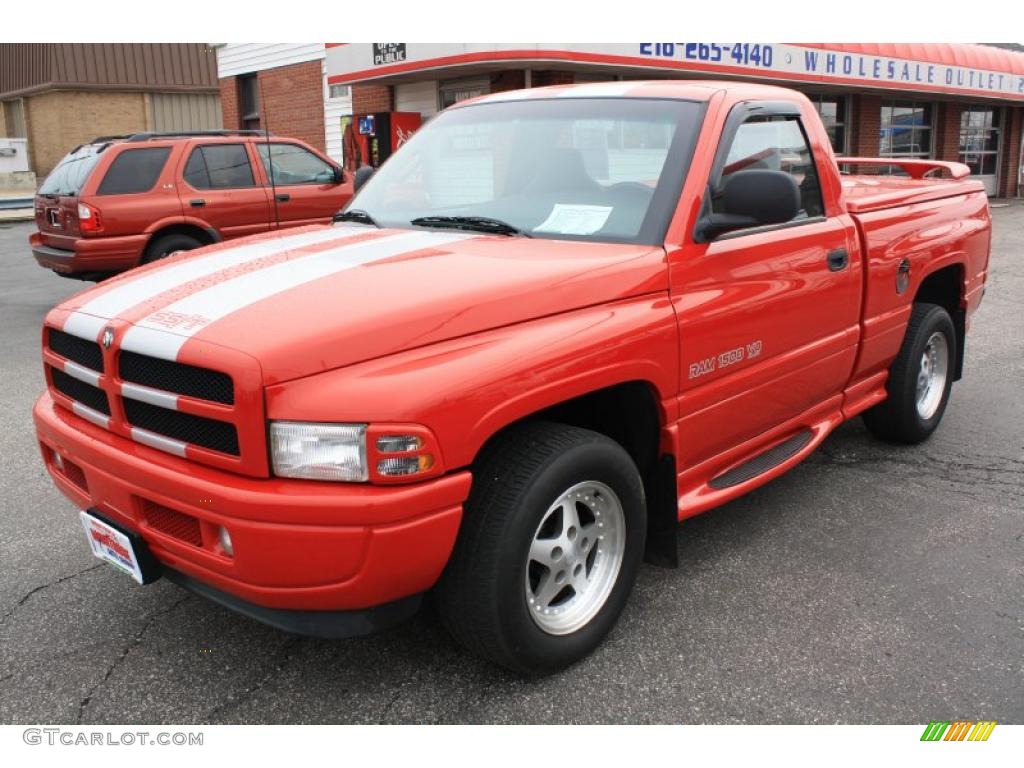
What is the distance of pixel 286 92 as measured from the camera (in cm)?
2002

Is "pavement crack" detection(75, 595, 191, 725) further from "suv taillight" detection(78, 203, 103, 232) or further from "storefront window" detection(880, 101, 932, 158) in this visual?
"storefront window" detection(880, 101, 932, 158)

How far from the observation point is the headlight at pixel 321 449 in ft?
7.82

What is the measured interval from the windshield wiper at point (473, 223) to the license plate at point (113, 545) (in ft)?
5.30

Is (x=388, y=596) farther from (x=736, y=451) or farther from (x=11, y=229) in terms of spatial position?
(x=11, y=229)

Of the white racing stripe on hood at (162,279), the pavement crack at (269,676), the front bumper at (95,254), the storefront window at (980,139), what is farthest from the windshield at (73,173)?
the storefront window at (980,139)

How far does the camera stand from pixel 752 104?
3740 mm

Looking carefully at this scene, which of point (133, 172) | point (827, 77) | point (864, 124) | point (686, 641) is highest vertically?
point (827, 77)

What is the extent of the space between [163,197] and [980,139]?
76.8ft

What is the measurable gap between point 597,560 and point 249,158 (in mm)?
9355

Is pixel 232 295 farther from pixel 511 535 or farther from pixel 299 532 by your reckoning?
pixel 511 535

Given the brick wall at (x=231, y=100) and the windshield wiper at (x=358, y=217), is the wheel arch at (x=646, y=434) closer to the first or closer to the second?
the windshield wiper at (x=358, y=217)

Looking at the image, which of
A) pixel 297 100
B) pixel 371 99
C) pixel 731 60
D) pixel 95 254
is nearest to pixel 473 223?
pixel 95 254

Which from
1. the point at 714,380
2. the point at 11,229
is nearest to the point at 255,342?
the point at 714,380

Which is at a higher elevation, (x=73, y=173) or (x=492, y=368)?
(x=73, y=173)
